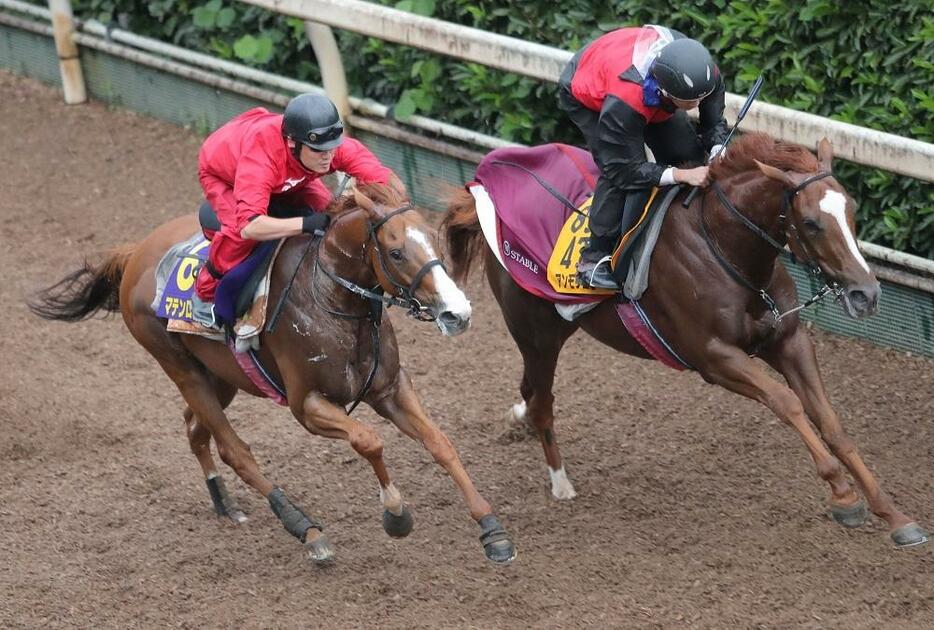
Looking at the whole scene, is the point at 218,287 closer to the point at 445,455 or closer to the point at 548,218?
the point at 445,455

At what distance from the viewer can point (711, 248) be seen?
→ 611 centimetres

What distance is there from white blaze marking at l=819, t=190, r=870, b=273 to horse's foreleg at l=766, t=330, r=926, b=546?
0.65 meters

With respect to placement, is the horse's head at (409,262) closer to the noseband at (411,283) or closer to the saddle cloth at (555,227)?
the noseband at (411,283)

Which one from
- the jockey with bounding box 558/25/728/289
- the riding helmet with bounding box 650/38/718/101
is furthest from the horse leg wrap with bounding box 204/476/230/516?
the riding helmet with bounding box 650/38/718/101

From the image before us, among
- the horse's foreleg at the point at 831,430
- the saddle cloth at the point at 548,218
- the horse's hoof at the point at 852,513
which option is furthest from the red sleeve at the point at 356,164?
the horse's hoof at the point at 852,513

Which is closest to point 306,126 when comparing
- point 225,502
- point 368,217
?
point 368,217

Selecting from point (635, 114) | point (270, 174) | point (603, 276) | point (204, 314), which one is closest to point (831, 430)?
point (603, 276)

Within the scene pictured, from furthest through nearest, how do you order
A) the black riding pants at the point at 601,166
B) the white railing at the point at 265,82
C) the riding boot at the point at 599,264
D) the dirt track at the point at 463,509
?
1. the white railing at the point at 265,82
2. the riding boot at the point at 599,264
3. the black riding pants at the point at 601,166
4. the dirt track at the point at 463,509

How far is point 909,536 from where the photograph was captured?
227 inches

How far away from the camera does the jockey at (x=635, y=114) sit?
233 inches

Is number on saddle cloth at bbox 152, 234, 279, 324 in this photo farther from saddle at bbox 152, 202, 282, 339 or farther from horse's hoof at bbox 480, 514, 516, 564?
horse's hoof at bbox 480, 514, 516, 564

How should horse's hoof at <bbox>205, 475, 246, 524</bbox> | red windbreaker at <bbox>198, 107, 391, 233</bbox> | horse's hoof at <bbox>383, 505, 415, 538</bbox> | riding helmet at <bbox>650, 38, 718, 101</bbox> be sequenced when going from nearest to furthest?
riding helmet at <bbox>650, 38, 718, 101</bbox> < red windbreaker at <bbox>198, 107, 391, 233</bbox> < horse's hoof at <bbox>383, 505, 415, 538</bbox> < horse's hoof at <bbox>205, 475, 246, 524</bbox>

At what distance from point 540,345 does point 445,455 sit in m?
1.23

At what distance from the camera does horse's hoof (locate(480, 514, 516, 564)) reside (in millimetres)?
5953
